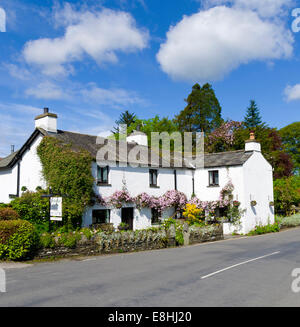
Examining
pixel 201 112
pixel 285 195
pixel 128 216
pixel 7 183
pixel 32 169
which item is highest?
pixel 201 112

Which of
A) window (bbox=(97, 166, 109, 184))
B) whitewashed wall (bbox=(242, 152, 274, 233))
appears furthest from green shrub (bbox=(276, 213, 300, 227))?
window (bbox=(97, 166, 109, 184))

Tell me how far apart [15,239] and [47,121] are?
1099 cm

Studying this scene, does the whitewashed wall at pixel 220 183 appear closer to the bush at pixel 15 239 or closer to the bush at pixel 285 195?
the bush at pixel 285 195

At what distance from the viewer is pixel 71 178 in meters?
19.0

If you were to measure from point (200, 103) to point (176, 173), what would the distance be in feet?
109

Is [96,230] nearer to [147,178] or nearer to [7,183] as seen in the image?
[147,178]

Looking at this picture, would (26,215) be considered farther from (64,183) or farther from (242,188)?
(242,188)

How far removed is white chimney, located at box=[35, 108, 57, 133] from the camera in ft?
72.6

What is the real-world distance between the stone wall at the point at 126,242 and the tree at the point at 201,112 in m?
37.8

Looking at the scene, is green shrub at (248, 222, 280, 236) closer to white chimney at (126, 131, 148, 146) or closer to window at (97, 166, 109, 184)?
white chimney at (126, 131, 148, 146)

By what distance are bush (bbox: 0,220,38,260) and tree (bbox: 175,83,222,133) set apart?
1849 inches

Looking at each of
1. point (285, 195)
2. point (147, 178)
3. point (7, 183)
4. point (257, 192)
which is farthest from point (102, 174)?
point (285, 195)
